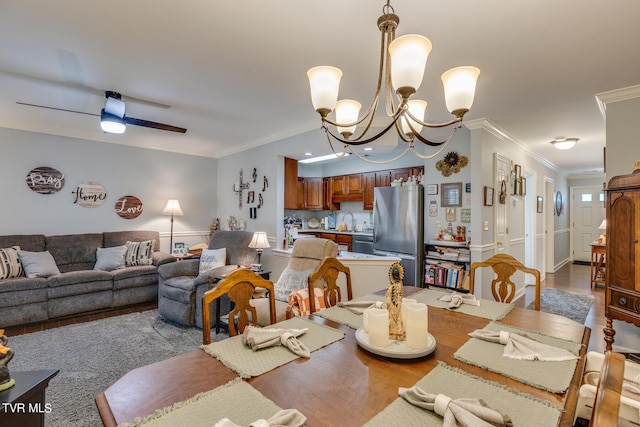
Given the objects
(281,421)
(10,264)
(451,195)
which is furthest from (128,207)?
(281,421)

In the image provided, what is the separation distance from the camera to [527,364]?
113 cm

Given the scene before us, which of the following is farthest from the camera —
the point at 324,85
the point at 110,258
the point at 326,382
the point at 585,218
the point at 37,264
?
the point at 585,218

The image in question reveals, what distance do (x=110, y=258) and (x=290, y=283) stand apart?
2.84 m

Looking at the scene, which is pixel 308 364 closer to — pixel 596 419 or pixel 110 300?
pixel 596 419

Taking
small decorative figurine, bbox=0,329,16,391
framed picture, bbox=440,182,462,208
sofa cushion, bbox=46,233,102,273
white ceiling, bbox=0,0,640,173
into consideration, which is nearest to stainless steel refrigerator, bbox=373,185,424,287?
framed picture, bbox=440,182,462,208

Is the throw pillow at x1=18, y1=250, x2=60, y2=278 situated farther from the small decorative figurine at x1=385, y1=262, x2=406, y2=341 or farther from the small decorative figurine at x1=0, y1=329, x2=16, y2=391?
the small decorative figurine at x1=385, y1=262, x2=406, y2=341

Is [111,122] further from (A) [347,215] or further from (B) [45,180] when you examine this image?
(A) [347,215]

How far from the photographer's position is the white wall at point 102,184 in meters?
4.07

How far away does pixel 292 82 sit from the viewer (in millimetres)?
2678

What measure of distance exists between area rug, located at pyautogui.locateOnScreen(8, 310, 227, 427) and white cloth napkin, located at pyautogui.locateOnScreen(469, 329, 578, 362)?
7.58ft

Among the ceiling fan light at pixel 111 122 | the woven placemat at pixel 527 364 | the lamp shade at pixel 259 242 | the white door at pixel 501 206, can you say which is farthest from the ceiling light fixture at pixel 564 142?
the ceiling fan light at pixel 111 122

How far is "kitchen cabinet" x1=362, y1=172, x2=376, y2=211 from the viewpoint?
228 inches

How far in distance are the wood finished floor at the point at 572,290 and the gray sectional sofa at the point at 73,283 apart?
82 mm

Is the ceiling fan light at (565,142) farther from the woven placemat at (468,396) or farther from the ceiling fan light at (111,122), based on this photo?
the ceiling fan light at (111,122)
